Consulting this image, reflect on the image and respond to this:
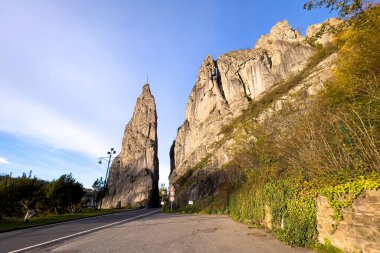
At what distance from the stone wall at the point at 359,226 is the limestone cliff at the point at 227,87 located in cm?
3436

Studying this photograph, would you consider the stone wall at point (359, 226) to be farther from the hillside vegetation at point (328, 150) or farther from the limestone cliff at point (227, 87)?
the limestone cliff at point (227, 87)

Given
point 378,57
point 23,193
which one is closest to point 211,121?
point 23,193

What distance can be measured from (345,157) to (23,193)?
38172 mm

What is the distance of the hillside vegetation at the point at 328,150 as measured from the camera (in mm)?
5328

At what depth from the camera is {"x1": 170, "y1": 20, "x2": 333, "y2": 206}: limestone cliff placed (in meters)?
51.7

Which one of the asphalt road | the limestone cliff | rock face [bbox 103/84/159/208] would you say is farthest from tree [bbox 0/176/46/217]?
rock face [bbox 103/84/159/208]

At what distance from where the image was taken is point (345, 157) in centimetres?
581

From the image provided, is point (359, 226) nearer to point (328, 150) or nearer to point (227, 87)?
point (328, 150)

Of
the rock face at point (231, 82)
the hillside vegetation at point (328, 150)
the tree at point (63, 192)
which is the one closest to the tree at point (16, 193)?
the tree at point (63, 192)

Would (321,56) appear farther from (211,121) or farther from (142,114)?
(142,114)

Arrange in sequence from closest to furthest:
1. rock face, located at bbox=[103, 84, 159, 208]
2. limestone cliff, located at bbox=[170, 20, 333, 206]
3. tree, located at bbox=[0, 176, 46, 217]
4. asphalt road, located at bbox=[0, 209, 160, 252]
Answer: asphalt road, located at bbox=[0, 209, 160, 252]
tree, located at bbox=[0, 176, 46, 217]
limestone cliff, located at bbox=[170, 20, 333, 206]
rock face, located at bbox=[103, 84, 159, 208]

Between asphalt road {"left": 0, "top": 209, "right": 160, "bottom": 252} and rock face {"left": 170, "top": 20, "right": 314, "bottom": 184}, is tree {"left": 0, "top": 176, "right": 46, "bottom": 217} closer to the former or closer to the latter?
asphalt road {"left": 0, "top": 209, "right": 160, "bottom": 252}

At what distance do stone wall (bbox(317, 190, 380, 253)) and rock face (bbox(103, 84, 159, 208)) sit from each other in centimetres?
6874

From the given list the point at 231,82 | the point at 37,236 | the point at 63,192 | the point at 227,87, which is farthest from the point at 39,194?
the point at 231,82
